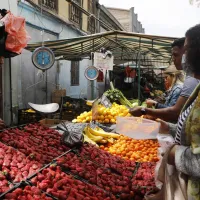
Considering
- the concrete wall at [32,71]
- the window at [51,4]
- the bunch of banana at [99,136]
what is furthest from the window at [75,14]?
the bunch of banana at [99,136]

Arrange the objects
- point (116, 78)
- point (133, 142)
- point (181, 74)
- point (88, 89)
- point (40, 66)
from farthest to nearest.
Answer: point (116, 78)
point (88, 89)
point (40, 66)
point (133, 142)
point (181, 74)

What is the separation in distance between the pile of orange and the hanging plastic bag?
88.7 inches

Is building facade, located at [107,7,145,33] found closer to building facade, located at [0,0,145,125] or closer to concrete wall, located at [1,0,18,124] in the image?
building facade, located at [0,0,145,125]

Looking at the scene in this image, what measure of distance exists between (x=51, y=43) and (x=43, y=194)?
213 inches

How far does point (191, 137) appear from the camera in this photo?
58.9 inches

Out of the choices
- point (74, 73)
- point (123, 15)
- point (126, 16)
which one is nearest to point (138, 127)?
point (74, 73)

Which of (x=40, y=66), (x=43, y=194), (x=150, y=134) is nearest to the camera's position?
(x=43, y=194)

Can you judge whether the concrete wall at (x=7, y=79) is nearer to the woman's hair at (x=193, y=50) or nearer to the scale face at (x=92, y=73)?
the scale face at (x=92, y=73)

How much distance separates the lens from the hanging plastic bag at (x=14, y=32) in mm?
3854

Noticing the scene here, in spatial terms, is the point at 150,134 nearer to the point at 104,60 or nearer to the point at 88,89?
the point at 104,60

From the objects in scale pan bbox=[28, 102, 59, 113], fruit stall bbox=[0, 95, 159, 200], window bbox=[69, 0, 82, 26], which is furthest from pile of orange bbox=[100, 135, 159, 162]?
window bbox=[69, 0, 82, 26]

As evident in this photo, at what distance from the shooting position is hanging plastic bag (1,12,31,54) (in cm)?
385

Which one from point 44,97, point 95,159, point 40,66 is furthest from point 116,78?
point 95,159

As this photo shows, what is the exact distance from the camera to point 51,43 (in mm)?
6977
